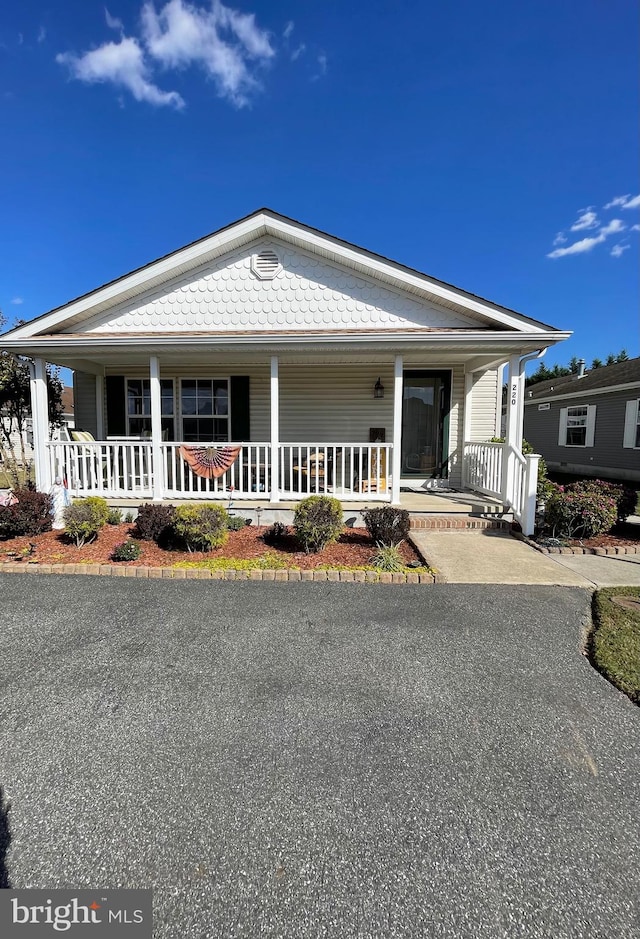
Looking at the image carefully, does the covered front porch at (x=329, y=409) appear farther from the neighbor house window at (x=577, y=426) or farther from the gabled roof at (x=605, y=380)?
the neighbor house window at (x=577, y=426)

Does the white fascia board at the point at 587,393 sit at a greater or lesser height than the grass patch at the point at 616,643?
greater

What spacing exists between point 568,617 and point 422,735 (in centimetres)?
232

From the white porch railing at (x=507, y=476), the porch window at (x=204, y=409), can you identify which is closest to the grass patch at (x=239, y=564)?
the white porch railing at (x=507, y=476)

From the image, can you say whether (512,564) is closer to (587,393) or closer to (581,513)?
(581,513)

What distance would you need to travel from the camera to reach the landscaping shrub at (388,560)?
4.94 meters

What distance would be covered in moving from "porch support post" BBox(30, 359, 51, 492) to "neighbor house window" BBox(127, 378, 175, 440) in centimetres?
192

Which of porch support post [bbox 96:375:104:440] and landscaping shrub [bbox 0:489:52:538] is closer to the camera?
landscaping shrub [bbox 0:489:52:538]

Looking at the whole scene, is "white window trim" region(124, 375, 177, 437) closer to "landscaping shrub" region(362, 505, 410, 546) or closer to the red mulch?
the red mulch

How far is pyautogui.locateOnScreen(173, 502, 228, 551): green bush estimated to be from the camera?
5.39 m

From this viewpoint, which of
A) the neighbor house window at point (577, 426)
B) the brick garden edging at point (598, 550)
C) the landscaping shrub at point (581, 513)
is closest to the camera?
the brick garden edging at point (598, 550)

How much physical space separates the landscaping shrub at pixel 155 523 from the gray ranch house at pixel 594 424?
15.9 m

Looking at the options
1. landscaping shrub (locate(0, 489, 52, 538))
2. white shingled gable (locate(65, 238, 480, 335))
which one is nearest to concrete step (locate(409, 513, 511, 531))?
white shingled gable (locate(65, 238, 480, 335))

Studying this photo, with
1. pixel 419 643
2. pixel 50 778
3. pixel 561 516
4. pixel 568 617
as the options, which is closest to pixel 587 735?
pixel 419 643

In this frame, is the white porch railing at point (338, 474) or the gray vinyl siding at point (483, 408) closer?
the white porch railing at point (338, 474)
